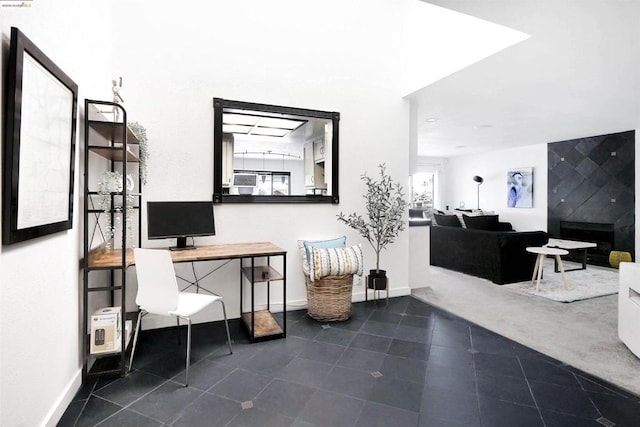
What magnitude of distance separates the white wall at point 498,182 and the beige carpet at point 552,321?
12.5 ft

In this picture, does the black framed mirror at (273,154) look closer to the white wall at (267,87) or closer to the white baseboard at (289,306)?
the white wall at (267,87)

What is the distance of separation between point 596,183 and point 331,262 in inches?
239

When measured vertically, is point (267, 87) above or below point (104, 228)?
above

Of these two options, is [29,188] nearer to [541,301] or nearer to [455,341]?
[455,341]

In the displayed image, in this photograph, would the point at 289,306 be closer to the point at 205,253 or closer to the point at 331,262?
the point at 331,262

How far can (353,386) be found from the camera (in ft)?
7.16

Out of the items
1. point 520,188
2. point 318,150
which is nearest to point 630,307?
point 318,150

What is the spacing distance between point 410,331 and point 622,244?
17.7 feet

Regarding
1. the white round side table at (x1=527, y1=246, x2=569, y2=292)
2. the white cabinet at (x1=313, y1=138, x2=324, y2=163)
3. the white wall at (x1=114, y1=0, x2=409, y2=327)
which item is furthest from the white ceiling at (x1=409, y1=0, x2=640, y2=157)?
the white round side table at (x1=527, y1=246, x2=569, y2=292)

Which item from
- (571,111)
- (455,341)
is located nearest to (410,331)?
(455,341)

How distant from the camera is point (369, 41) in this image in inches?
157

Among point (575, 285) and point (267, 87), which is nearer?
point (267, 87)

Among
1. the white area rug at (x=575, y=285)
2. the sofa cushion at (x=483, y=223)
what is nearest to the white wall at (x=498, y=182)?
the white area rug at (x=575, y=285)

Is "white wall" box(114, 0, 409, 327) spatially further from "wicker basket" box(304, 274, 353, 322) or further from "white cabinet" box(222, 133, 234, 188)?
"wicker basket" box(304, 274, 353, 322)
